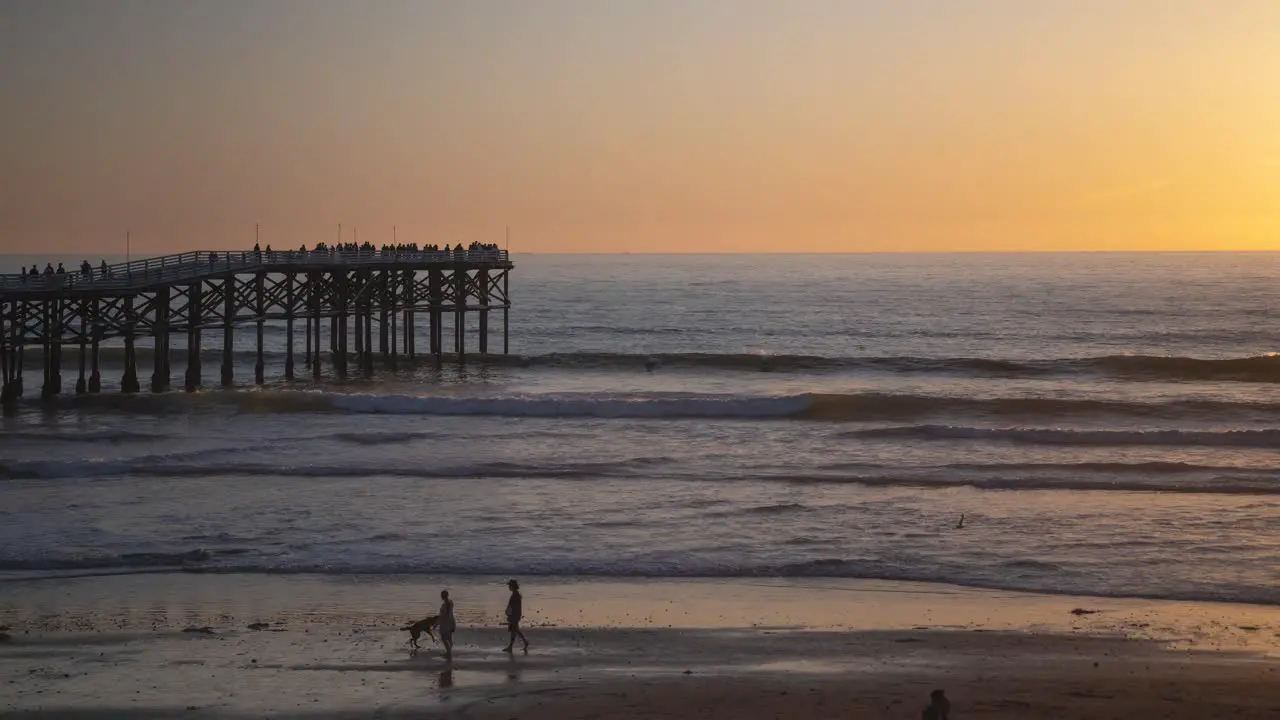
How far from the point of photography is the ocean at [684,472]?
884 inches

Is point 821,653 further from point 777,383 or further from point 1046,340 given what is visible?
point 1046,340

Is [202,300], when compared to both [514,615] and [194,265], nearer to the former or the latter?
[194,265]

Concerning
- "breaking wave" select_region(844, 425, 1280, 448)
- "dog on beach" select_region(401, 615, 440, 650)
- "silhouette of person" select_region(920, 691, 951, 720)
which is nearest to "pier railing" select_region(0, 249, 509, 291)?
"breaking wave" select_region(844, 425, 1280, 448)

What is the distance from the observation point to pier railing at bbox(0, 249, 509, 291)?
3956 centimetres

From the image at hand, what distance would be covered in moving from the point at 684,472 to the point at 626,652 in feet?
49.2

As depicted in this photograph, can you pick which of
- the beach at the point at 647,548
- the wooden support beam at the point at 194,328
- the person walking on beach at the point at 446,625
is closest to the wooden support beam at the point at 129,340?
the beach at the point at 647,548

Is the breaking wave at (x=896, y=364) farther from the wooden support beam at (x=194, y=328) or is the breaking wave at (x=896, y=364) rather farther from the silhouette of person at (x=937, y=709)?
the silhouette of person at (x=937, y=709)

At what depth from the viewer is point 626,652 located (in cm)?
1698

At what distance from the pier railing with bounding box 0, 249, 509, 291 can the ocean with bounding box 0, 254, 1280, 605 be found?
4.02m

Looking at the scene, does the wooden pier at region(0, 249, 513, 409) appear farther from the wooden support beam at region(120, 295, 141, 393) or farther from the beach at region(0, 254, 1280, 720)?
the beach at region(0, 254, 1280, 720)

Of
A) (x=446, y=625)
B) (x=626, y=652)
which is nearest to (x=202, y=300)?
(x=446, y=625)

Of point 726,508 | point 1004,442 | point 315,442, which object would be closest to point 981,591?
point 726,508

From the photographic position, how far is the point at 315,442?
3656 cm

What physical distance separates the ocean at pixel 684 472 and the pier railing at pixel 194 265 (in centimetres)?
402
